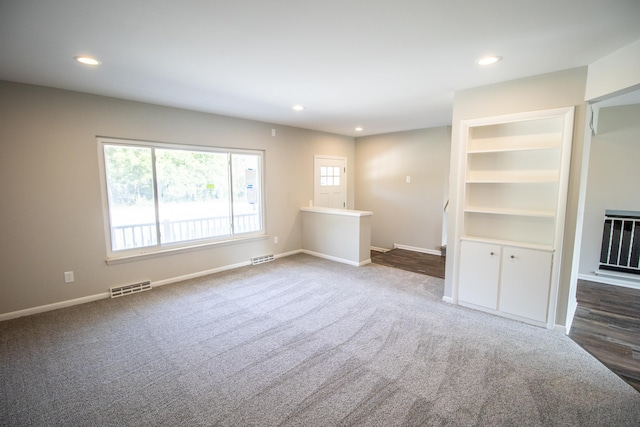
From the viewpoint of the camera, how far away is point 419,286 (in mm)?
3986

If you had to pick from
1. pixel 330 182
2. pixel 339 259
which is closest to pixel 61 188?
pixel 339 259

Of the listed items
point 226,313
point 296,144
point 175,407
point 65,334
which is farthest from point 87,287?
point 296,144

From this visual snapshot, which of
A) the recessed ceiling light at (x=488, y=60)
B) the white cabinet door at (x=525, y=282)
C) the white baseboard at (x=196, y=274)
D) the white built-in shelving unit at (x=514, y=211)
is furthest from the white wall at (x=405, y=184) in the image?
the white baseboard at (x=196, y=274)

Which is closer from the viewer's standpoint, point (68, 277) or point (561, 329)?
point (561, 329)

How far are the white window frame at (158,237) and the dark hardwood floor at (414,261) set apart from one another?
7.70ft

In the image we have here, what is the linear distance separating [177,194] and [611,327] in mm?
5559

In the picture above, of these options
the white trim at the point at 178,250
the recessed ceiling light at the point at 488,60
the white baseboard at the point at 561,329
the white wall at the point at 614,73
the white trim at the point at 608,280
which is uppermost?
the recessed ceiling light at the point at 488,60

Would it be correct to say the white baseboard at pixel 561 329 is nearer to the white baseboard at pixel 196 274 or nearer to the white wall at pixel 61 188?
the white baseboard at pixel 196 274

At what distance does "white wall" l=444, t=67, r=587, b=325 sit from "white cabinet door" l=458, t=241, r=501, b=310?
56cm

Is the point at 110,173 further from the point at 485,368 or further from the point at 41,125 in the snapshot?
the point at 485,368

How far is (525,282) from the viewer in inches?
117

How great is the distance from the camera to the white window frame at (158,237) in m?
3.53

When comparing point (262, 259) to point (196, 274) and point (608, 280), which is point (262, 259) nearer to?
point (196, 274)

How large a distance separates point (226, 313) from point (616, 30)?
4.14m
